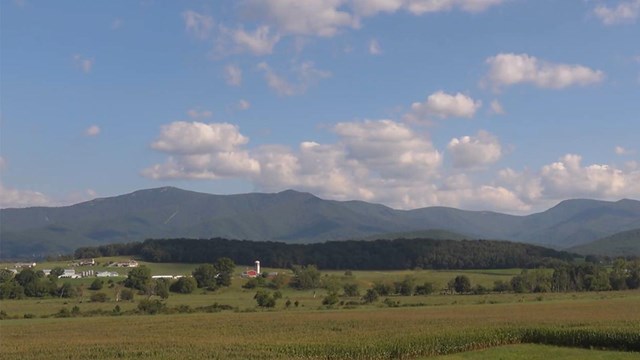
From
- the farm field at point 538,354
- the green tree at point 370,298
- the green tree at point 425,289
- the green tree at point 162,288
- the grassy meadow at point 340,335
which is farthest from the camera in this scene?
the green tree at point 425,289

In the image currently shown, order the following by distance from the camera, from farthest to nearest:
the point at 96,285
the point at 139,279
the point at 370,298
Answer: the point at 96,285
the point at 139,279
the point at 370,298

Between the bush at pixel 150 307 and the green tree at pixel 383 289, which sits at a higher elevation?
the green tree at pixel 383 289

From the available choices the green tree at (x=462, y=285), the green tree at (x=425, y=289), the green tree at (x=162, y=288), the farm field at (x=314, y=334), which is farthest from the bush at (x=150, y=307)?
the green tree at (x=462, y=285)

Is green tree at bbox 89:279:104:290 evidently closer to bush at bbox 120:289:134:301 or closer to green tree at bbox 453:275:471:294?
bush at bbox 120:289:134:301

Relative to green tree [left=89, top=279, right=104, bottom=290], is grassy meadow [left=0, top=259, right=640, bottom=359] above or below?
below

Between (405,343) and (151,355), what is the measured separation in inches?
867

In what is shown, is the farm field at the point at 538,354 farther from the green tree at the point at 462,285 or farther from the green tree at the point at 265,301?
the green tree at the point at 462,285

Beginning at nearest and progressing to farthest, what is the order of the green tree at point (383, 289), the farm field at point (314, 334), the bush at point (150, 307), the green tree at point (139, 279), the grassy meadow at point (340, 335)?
the grassy meadow at point (340, 335)
the farm field at point (314, 334)
the bush at point (150, 307)
the green tree at point (383, 289)
the green tree at point (139, 279)

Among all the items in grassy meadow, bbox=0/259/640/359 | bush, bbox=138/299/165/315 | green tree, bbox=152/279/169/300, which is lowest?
grassy meadow, bbox=0/259/640/359

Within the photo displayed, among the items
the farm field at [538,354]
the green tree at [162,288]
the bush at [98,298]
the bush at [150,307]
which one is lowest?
the farm field at [538,354]

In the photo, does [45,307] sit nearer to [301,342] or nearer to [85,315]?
[85,315]

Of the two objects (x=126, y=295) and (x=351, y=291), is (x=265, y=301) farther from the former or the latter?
(x=126, y=295)

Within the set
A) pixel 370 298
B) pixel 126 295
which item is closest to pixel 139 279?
pixel 126 295

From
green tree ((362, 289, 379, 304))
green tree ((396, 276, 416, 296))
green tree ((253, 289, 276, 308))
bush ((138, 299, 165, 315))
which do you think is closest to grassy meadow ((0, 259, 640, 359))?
bush ((138, 299, 165, 315))
